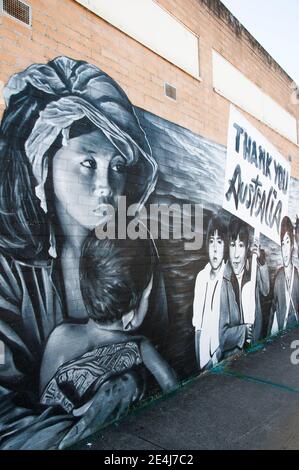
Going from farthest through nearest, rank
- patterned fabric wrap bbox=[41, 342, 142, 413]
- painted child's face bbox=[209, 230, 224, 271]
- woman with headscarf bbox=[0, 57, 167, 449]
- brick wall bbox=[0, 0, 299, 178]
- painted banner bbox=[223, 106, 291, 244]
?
painted banner bbox=[223, 106, 291, 244] → painted child's face bbox=[209, 230, 224, 271] → patterned fabric wrap bbox=[41, 342, 142, 413] → brick wall bbox=[0, 0, 299, 178] → woman with headscarf bbox=[0, 57, 167, 449]

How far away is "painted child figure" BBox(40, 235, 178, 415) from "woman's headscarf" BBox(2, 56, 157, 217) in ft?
2.49

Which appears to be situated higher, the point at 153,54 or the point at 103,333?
the point at 153,54

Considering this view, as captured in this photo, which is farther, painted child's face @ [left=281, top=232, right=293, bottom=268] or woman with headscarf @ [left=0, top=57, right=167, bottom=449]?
painted child's face @ [left=281, top=232, right=293, bottom=268]

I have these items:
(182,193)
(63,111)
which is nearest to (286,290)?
(182,193)

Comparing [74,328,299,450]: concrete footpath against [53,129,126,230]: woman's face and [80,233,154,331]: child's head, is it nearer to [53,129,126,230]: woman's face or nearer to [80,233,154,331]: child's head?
[80,233,154,331]: child's head

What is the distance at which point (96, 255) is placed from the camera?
12.6 ft

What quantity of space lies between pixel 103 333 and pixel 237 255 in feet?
11.1

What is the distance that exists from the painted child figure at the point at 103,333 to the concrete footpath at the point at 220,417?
45 cm

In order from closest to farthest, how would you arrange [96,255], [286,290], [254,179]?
[96,255]
[254,179]
[286,290]

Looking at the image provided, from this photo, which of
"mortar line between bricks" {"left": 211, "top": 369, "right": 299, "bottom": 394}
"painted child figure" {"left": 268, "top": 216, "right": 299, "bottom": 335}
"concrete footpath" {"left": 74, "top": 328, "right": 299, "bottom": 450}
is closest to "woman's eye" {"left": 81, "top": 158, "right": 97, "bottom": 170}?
"concrete footpath" {"left": 74, "top": 328, "right": 299, "bottom": 450}

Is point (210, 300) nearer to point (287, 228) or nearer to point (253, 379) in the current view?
point (253, 379)

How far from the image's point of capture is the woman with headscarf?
3.05 metres

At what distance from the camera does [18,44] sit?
10.3 ft

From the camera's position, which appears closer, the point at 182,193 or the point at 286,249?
the point at 182,193
